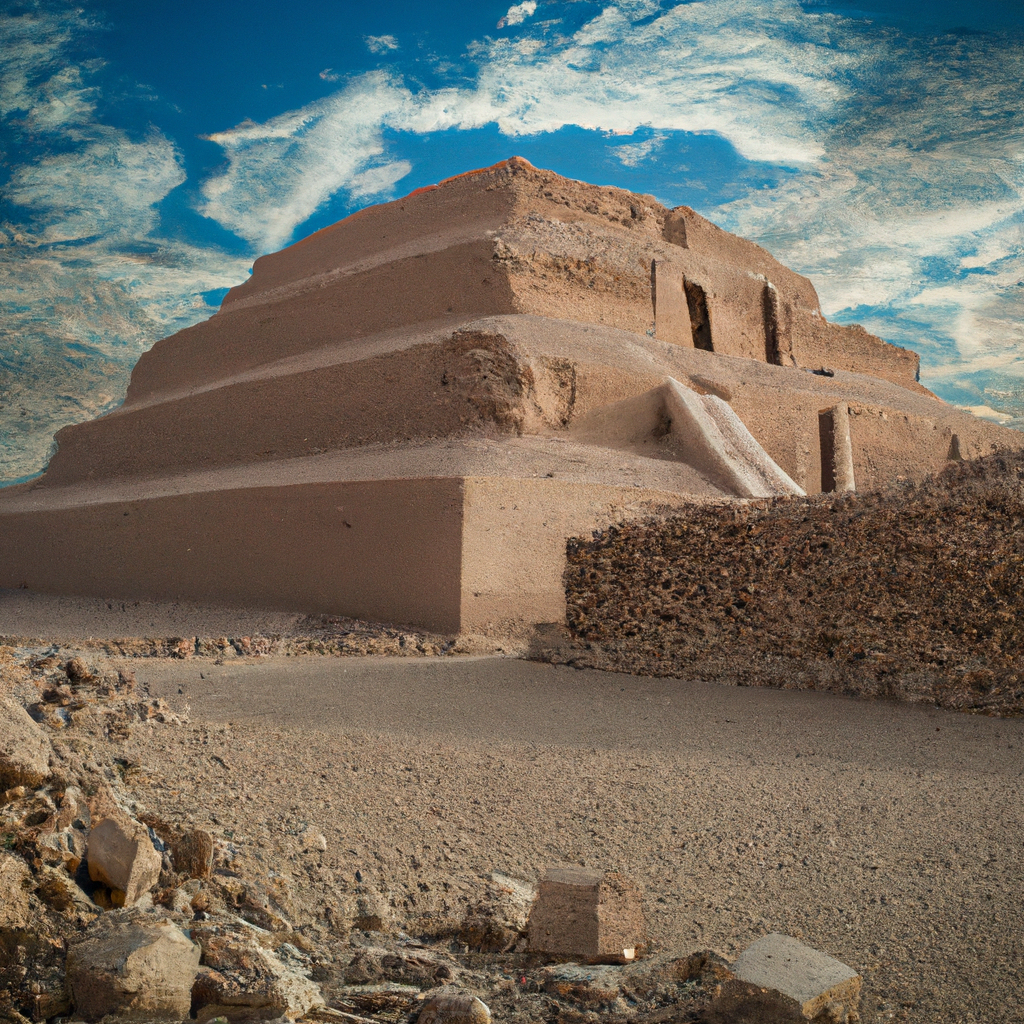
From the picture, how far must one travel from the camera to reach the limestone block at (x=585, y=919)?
2.23 m

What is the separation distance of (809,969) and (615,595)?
3.99 metres

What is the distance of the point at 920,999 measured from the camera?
204 cm

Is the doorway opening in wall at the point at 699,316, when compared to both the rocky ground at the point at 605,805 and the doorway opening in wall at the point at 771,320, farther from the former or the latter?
the rocky ground at the point at 605,805

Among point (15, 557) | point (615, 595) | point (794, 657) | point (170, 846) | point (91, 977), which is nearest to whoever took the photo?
point (91, 977)

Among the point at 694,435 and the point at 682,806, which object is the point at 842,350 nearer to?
the point at 694,435

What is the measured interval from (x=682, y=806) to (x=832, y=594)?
226 cm

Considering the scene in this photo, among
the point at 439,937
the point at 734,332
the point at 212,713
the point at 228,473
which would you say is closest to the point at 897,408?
the point at 734,332

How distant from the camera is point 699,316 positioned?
44.0ft

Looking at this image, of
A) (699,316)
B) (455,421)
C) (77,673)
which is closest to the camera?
(77,673)

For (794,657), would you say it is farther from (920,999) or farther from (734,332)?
(734,332)

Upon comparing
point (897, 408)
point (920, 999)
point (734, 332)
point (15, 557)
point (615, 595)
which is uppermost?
point (734, 332)

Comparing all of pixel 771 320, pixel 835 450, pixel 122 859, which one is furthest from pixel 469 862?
pixel 771 320

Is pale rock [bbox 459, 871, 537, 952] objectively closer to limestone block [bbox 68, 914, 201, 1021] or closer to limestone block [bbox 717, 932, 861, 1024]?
limestone block [bbox 717, 932, 861, 1024]

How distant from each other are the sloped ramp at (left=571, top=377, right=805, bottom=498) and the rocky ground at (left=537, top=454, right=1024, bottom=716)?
2.96 metres
